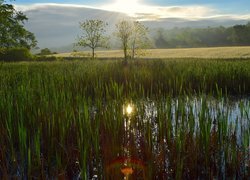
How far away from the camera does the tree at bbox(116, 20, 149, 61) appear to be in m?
39.4

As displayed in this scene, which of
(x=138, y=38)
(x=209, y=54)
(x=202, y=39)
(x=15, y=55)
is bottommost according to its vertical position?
(x=209, y=54)

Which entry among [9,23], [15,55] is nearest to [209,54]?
[15,55]

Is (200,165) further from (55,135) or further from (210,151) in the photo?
(55,135)

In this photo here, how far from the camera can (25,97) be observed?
6207 millimetres

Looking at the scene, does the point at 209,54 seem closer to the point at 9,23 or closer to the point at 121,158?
the point at 9,23

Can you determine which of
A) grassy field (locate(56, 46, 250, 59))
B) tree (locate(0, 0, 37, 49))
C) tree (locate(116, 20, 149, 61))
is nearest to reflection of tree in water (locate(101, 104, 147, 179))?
tree (locate(0, 0, 37, 49))

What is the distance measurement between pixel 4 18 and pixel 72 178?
1969 cm

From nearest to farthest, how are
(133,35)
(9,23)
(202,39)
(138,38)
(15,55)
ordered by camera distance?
(9,23) < (133,35) < (138,38) < (15,55) < (202,39)

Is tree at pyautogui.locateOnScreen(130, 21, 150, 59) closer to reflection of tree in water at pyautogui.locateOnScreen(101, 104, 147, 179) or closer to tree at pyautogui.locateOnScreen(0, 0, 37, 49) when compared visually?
tree at pyautogui.locateOnScreen(0, 0, 37, 49)

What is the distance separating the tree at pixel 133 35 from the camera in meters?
39.4

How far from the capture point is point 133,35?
138ft

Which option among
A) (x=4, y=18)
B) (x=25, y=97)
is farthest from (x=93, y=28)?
(x=25, y=97)

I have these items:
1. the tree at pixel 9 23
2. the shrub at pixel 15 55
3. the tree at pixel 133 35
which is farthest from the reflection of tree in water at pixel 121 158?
the shrub at pixel 15 55

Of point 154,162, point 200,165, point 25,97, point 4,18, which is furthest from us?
point 4,18
